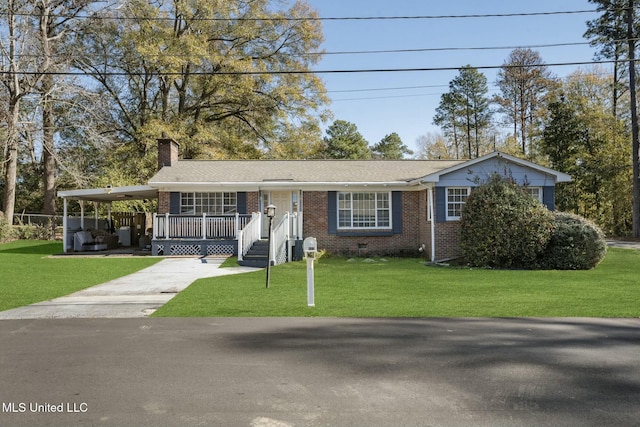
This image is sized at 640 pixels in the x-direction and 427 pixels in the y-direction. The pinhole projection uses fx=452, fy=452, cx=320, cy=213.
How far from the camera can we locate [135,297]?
9.19 metres

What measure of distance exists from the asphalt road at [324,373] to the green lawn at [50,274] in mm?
3095

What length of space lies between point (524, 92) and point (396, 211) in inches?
1052

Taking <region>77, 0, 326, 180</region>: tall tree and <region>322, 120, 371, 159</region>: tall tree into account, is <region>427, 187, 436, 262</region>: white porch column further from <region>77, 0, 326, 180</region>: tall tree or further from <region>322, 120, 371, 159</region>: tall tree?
<region>322, 120, 371, 159</region>: tall tree

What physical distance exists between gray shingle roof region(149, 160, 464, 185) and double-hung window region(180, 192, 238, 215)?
710mm

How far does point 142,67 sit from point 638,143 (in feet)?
103

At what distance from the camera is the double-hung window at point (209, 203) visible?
18.6m

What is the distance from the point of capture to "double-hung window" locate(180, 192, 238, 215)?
18609mm

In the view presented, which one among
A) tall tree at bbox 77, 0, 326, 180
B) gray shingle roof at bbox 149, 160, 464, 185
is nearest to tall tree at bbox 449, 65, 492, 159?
tall tree at bbox 77, 0, 326, 180

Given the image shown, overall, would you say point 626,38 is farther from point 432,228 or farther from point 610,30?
point 432,228

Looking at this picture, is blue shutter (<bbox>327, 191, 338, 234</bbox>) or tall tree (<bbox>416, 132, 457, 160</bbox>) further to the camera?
tall tree (<bbox>416, 132, 457, 160</bbox>)

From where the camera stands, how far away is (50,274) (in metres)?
12.7

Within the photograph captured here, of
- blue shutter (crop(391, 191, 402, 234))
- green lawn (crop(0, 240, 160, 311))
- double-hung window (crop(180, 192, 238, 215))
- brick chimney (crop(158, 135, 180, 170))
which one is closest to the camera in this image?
green lawn (crop(0, 240, 160, 311))

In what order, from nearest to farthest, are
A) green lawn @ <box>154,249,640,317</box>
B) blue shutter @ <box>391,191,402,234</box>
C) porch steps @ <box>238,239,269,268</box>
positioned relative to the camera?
1. green lawn @ <box>154,249,640,317</box>
2. porch steps @ <box>238,239,269,268</box>
3. blue shutter @ <box>391,191,402,234</box>

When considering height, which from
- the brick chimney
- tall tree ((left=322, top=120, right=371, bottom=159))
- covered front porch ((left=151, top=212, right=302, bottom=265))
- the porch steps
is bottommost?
the porch steps
